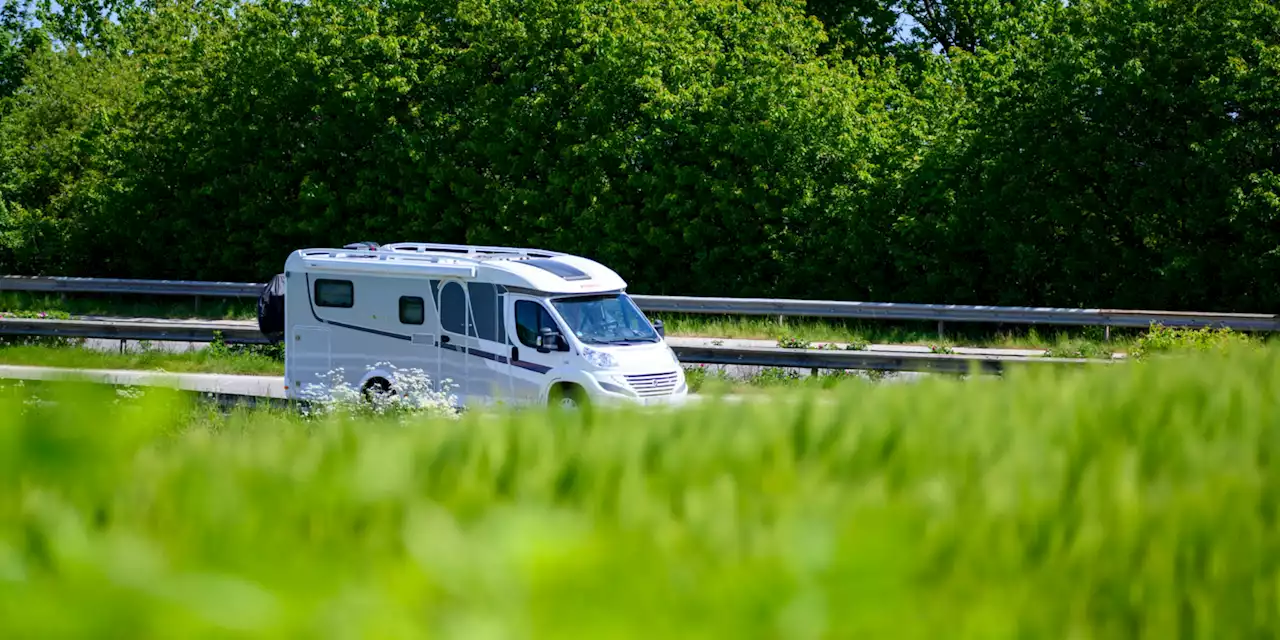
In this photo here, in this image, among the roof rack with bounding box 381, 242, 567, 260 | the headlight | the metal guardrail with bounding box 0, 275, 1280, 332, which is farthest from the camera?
the metal guardrail with bounding box 0, 275, 1280, 332

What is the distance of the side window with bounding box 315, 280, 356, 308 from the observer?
16.5m

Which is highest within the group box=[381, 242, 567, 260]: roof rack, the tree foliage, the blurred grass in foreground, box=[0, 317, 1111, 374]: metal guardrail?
the tree foliage

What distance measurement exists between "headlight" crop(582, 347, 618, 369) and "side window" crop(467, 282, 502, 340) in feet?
3.72

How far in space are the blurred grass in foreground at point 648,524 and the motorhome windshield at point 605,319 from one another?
12042mm

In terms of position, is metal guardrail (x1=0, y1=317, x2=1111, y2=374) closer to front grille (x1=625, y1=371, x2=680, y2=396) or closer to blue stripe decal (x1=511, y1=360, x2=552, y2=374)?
front grille (x1=625, y1=371, x2=680, y2=396)

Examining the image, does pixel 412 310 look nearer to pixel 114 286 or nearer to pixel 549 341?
pixel 549 341

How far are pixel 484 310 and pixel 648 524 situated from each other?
44.1ft

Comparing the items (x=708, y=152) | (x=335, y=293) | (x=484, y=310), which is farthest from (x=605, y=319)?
(x=708, y=152)

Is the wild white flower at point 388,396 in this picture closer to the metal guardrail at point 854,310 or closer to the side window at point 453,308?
the side window at point 453,308

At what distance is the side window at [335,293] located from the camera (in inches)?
651

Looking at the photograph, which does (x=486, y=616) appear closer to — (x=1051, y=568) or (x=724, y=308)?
(x=1051, y=568)

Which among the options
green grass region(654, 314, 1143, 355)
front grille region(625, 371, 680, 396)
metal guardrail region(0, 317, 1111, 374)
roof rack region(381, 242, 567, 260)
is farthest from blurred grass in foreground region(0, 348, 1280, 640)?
green grass region(654, 314, 1143, 355)

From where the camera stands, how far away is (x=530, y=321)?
50.9ft

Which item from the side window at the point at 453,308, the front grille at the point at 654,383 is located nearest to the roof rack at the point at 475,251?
the side window at the point at 453,308
